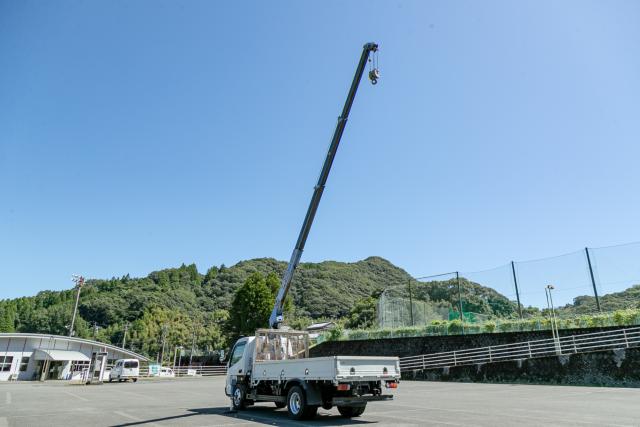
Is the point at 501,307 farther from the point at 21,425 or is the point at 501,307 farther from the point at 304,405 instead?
the point at 21,425

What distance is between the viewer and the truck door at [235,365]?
13.1 metres

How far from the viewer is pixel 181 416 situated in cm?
1096

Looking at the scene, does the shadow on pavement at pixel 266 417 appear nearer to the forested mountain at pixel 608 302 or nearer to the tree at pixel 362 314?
the forested mountain at pixel 608 302

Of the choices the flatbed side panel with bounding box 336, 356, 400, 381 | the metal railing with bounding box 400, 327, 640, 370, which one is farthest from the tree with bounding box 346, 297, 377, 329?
the flatbed side panel with bounding box 336, 356, 400, 381

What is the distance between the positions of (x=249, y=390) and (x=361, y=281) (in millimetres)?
148899

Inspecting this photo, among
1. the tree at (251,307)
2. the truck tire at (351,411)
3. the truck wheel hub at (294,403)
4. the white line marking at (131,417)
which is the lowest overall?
the white line marking at (131,417)

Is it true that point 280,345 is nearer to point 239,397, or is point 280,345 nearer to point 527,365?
point 239,397

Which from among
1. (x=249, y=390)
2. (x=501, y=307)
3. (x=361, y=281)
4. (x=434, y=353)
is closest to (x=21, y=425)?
(x=249, y=390)

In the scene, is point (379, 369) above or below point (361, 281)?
below

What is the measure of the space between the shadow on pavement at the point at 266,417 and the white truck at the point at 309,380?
0.32 meters

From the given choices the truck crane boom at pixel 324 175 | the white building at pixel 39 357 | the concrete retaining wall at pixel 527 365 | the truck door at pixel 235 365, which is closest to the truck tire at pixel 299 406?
the truck door at pixel 235 365

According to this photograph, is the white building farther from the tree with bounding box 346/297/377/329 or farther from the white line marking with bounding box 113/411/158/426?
the tree with bounding box 346/297/377/329

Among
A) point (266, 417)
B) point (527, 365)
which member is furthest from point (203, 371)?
point (266, 417)

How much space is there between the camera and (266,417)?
10.7m
